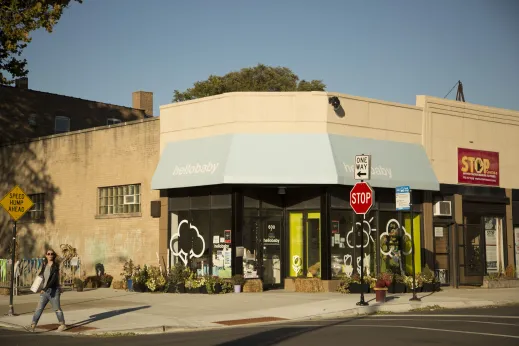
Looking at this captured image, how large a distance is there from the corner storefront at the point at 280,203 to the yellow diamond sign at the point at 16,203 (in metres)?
6.51

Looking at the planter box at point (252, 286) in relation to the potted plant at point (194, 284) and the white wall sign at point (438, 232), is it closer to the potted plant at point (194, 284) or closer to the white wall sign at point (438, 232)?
the potted plant at point (194, 284)

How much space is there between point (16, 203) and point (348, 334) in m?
11.6

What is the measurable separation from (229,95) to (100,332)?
12249mm

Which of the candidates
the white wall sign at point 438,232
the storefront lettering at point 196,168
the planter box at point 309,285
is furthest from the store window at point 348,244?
the storefront lettering at point 196,168

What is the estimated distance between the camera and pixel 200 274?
91.2 ft

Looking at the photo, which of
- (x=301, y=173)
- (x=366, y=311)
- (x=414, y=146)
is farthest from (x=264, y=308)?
(x=414, y=146)

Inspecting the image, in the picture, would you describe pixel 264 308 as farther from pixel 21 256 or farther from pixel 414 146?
pixel 21 256

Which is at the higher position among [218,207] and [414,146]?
[414,146]

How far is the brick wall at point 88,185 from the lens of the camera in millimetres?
29953

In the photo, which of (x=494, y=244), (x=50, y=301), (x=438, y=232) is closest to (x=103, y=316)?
(x=50, y=301)

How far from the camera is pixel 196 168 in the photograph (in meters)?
26.9

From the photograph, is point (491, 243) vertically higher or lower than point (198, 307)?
higher

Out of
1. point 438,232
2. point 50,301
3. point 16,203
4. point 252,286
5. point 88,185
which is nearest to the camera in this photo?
point 50,301

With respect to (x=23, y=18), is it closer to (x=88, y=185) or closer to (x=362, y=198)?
(x=88, y=185)
